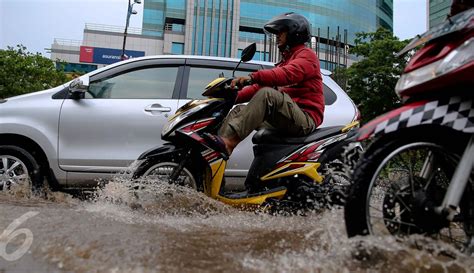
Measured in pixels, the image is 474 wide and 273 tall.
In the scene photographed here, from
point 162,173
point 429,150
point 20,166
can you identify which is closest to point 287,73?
point 162,173

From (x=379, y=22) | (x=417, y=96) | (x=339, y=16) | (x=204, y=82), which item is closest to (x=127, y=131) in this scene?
(x=204, y=82)

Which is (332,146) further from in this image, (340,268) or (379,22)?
(379,22)

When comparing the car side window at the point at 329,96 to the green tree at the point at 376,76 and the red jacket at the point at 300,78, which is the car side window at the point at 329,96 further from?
the green tree at the point at 376,76

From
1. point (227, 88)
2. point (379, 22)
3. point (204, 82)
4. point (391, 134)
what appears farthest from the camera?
Answer: point (379, 22)

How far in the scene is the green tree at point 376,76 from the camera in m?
23.3

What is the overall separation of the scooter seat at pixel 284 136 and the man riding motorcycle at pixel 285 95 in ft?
0.14

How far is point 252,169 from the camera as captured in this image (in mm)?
3760

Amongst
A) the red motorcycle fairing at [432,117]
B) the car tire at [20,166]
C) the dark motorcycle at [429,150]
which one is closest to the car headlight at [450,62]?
the dark motorcycle at [429,150]

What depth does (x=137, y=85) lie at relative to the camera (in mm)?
4887

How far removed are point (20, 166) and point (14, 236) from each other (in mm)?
2195

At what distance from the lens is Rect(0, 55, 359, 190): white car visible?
15.0 feet

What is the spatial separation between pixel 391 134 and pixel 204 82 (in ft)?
10.3

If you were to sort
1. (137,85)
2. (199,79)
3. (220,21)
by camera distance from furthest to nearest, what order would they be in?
(220,21) → (199,79) → (137,85)

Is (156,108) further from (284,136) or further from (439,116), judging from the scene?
(439,116)
